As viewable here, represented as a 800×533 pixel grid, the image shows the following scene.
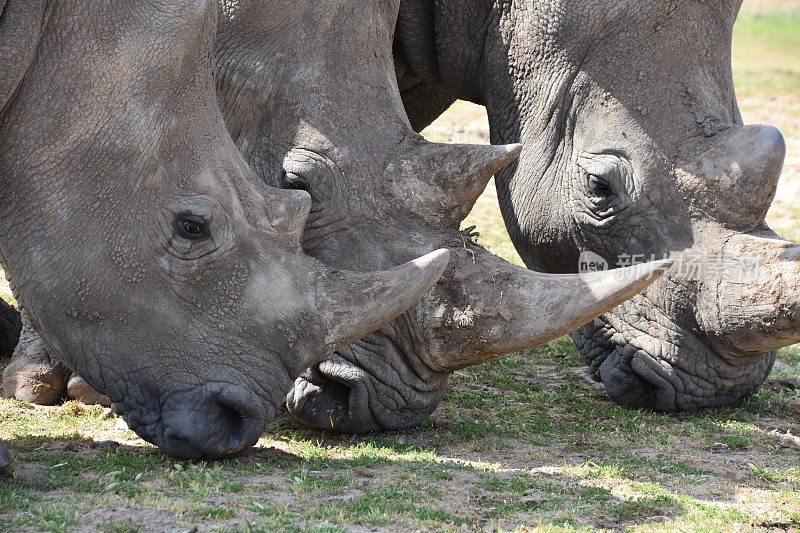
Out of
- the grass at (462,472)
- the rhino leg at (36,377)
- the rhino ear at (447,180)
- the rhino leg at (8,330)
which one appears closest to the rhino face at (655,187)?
the grass at (462,472)

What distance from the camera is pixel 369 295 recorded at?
5613 mm

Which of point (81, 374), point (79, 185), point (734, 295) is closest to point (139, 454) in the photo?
point (81, 374)

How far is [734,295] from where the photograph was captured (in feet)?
22.4

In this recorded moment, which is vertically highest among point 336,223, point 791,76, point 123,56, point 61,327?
point 791,76

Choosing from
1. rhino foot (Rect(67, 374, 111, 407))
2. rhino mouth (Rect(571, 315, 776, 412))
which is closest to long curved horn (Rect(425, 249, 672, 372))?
rhino mouth (Rect(571, 315, 776, 412))

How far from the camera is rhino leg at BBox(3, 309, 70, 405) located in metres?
6.79

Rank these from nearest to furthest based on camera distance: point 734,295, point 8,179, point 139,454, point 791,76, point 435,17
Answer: point 8,179
point 139,454
point 734,295
point 435,17
point 791,76

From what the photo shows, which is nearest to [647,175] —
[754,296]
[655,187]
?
[655,187]

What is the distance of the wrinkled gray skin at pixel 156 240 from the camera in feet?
17.5

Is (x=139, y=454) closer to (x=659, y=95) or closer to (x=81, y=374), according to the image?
(x=81, y=374)

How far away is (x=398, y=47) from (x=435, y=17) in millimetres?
304

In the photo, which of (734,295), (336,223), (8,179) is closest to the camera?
(8,179)

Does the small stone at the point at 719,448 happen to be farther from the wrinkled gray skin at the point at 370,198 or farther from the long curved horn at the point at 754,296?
the wrinkled gray skin at the point at 370,198

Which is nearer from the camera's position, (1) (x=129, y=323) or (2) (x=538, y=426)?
(1) (x=129, y=323)
